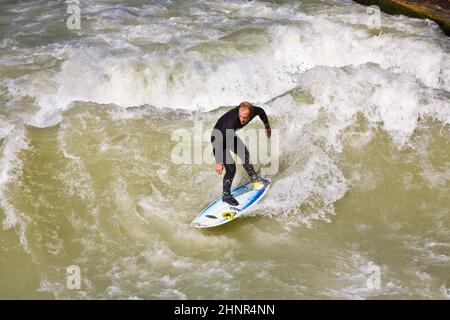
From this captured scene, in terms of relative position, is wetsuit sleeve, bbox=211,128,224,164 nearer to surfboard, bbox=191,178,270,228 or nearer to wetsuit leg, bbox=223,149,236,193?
wetsuit leg, bbox=223,149,236,193

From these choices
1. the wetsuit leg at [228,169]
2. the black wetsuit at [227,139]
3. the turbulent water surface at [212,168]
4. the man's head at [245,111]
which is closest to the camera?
the turbulent water surface at [212,168]

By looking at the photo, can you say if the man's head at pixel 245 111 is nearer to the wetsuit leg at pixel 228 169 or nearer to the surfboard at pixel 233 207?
the wetsuit leg at pixel 228 169

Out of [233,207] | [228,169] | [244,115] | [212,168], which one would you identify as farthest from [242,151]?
[212,168]

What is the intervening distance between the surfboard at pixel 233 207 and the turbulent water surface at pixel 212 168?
12 cm

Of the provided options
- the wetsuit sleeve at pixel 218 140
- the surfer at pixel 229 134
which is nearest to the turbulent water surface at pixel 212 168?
the surfer at pixel 229 134

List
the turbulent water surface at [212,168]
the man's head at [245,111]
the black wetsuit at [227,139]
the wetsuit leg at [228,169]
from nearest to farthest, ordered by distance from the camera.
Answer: the turbulent water surface at [212,168], the man's head at [245,111], the black wetsuit at [227,139], the wetsuit leg at [228,169]

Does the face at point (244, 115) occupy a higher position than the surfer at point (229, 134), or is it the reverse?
the face at point (244, 115)

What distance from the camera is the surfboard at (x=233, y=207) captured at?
6.41 metres

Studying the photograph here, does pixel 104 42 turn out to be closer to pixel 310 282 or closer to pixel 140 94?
pixel 140 94

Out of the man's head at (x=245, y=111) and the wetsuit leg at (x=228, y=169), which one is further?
the wetsuit leg at (x=228, y=169)

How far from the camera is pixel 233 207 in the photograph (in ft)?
21.9

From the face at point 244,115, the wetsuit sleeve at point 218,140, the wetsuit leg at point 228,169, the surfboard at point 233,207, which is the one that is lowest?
the surfboard at point 233,207

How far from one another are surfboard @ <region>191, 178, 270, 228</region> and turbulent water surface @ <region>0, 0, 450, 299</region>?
0.12m
